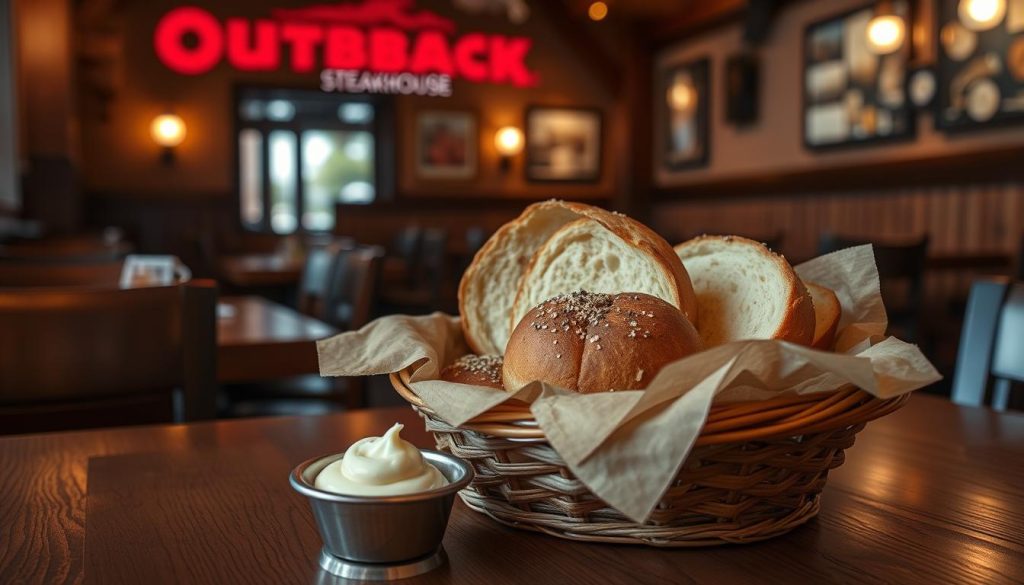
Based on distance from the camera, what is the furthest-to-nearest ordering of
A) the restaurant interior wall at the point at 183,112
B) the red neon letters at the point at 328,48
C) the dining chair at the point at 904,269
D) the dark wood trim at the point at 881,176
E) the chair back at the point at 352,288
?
1. the red neon letters at the point at 328,48
2. the restaurant interior wall at the point at 183,112
3. the dark wood trim at the point at 881,176
4. the dining chair at the point at 904,269
5. the chair back at the point at 352,288

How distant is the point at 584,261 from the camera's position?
0.98m

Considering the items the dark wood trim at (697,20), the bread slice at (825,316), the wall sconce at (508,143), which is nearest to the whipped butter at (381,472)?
the bread slice at (825,316)

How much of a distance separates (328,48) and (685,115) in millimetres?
3848

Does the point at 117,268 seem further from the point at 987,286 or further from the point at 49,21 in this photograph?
the point at 49,21

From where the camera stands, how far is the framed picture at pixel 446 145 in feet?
33.1

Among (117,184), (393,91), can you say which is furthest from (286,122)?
(117,184)

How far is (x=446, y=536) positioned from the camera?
71 cm

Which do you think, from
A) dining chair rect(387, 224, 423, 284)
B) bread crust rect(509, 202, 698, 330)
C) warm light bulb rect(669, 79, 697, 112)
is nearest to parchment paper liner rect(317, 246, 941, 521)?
bread crust rect(509, 202, 698, 330)

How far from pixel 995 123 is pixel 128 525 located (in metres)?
6.15

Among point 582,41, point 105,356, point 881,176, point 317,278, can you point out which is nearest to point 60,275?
point 317,278

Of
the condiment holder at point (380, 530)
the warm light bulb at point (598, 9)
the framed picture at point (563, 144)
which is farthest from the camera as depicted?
the framed picture at point (563, 144)

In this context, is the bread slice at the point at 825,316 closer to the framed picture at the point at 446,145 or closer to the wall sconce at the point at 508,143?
the framed picture at the point at 446,145

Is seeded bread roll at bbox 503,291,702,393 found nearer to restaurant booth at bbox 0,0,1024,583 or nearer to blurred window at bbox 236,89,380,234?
restaurant booth at bbox 0,0,1024,583

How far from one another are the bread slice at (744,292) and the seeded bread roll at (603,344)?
12cm
